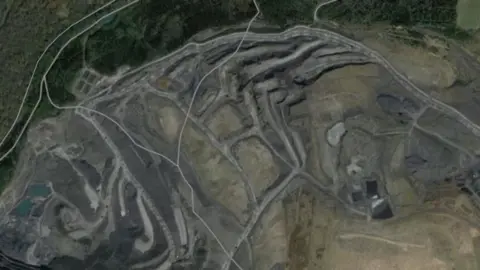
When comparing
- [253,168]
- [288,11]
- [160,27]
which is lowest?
[253,168]

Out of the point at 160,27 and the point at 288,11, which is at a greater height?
the point at 160,27

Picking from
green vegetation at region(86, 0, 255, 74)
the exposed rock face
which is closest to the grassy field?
the exposed rock face

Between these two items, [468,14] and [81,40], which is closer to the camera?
[468,14]

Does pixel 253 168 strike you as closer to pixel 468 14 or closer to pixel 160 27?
pixel 160 27

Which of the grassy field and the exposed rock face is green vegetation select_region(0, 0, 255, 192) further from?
the grassy field

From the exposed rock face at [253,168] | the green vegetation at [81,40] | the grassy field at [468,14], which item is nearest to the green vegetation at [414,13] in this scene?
the grassy field at [468,14]

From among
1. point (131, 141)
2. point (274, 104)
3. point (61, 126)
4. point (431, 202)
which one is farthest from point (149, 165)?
point (431, 202)

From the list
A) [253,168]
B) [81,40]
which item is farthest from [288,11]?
[81,40]

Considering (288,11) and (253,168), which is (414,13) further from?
(253,168)

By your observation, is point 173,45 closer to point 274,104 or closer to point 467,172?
point 274,104
